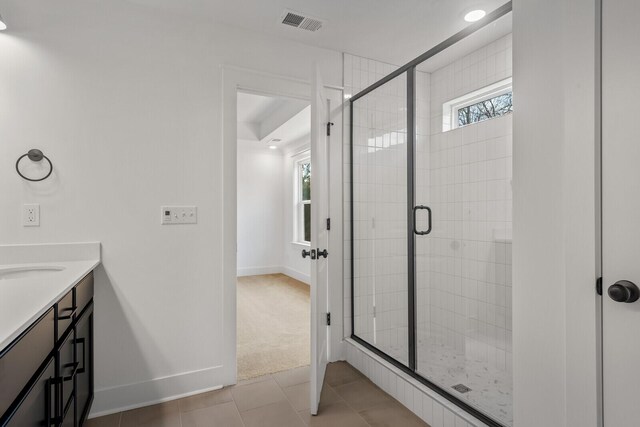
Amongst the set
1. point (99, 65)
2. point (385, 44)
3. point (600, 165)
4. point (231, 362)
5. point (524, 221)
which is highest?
point (385, 44)

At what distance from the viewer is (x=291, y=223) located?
6145 mm

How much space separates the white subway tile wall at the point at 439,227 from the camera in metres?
2.35

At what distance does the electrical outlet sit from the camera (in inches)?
73.2

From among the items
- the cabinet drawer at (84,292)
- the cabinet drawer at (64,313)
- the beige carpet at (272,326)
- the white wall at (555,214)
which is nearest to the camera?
the white wall at (555,214)

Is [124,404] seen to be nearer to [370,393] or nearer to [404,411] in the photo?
[370,393]

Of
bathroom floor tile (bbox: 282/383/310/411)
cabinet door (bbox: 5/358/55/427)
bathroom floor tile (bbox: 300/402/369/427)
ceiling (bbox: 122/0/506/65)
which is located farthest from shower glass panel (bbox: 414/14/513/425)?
cabinet door (bbox: 5/358/55/427)

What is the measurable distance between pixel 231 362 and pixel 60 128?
172cm

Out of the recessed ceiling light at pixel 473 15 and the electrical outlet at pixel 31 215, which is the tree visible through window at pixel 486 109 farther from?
the electrical outlet at pixel 31 215

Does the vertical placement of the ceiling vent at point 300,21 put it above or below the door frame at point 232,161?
above

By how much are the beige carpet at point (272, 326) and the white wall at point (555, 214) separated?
1.77 metres

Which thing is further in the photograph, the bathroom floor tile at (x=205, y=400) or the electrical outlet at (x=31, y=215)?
the bathroom floor tile at (x=205, y=400)

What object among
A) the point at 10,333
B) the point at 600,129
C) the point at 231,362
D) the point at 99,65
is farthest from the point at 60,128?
the point at 600,129

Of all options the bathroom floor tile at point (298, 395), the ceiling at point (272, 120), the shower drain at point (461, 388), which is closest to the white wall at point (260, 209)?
the ceiling at point (272, 120)

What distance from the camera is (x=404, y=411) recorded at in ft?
6.70
